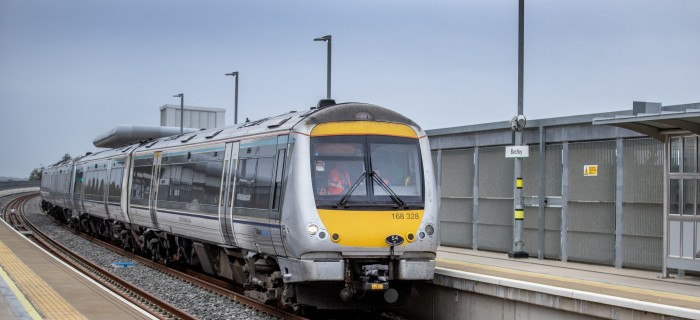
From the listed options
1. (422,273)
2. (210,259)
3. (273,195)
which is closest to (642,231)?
(422,273)

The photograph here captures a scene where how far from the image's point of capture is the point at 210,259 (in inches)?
681

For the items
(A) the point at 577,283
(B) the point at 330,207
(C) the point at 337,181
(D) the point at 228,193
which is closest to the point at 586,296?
(A) the point at 577,283

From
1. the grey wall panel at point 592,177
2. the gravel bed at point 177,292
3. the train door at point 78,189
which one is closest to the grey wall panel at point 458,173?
the grey wall panel at point 592,177

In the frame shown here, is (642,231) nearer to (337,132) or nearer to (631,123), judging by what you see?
(631,123)

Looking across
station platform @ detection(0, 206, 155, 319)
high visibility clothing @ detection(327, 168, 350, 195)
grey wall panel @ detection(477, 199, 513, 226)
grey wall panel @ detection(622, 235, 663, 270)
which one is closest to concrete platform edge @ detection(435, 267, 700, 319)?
high visibility clothing @ detection(327, 168, 350, 195)

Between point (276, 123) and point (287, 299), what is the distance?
9.32ft

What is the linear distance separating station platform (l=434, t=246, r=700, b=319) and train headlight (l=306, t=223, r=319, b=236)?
229cm

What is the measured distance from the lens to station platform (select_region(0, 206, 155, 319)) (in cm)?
1234

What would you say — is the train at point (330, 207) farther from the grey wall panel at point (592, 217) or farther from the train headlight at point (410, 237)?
the grey wall panel at point (592, 217)

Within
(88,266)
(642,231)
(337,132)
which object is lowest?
(88,266)

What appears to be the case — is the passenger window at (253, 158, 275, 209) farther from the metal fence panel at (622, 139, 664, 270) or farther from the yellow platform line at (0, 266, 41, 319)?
the metal fence panel at (622, 139, 664, 270)

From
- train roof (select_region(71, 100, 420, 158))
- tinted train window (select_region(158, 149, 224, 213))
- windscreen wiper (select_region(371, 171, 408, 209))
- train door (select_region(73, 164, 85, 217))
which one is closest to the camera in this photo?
windscreen wiper (select_region(371, 171, 408, 209))

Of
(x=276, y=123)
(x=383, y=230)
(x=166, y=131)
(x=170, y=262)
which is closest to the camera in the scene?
(x=383, y=230)

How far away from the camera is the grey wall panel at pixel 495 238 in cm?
1833
